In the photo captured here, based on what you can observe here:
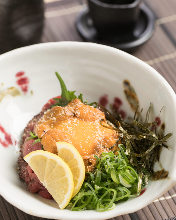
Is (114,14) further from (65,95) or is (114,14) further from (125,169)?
(125,169)

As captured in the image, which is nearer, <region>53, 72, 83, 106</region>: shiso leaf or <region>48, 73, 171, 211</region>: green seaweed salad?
<region>48, 73, 171, 211</region>: green seaweed salad

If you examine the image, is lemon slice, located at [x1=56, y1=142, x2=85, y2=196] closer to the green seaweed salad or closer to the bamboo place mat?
the green seaweed salad

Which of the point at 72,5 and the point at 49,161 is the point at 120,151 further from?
the point at 72,5

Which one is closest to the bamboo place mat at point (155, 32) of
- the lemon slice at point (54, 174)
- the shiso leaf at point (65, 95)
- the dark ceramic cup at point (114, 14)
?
the dark ceramic cup at point (114, 14)

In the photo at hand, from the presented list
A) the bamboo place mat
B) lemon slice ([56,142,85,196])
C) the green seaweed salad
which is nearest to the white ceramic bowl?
the green seaweed salad


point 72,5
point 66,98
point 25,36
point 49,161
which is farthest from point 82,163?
point 72,5

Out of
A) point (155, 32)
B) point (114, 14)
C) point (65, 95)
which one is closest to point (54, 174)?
point (65, 95)
